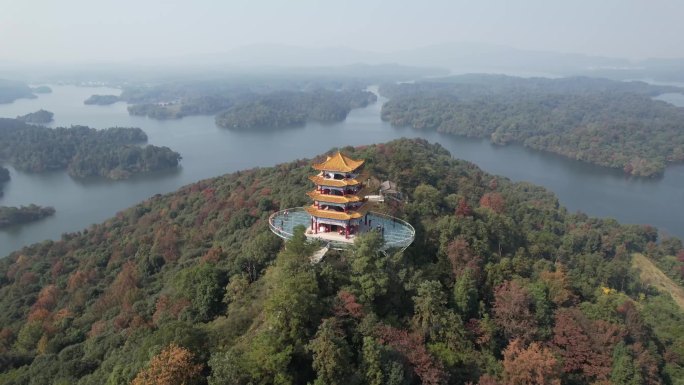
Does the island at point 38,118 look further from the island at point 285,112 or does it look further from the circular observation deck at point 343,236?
the circular observation deck at point 343,236

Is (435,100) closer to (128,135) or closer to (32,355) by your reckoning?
(128,135)

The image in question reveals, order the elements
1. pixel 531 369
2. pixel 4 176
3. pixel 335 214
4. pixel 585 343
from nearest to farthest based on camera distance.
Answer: pixel 531 369, pixel 585 343, pixel 335 214, pixel 4 176

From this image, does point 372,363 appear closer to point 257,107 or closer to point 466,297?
point 466,297

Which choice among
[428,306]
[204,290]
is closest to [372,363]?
[428,306]

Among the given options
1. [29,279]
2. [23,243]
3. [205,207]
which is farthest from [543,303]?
[23,243]

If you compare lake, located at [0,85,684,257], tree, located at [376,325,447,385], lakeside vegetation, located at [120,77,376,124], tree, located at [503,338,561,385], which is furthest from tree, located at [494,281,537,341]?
lakeside vegetation, located at [120,77,376,124]

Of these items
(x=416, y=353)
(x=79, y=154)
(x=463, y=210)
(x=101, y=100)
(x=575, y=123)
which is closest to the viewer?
(x=416, y=353)

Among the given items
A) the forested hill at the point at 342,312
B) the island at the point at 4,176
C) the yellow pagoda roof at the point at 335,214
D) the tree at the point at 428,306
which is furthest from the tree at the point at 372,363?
the island at the point at 4,176
